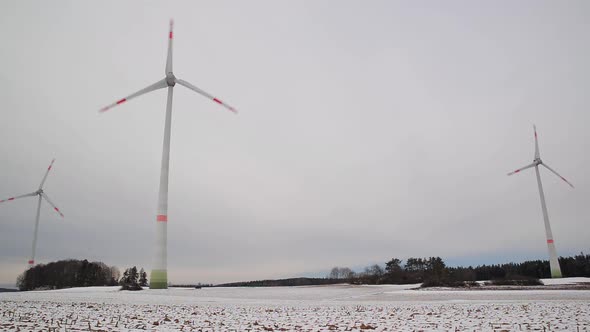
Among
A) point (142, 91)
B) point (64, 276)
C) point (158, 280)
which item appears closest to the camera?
point (158, 280)

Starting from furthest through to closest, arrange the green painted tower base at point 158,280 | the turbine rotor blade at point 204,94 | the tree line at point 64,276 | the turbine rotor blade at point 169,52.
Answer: the tree line at point 64,276 < the turbine rotor blade at point 169,52 < the turbine rotor blade at point 204,94 < the green painted tower base at point 158,280

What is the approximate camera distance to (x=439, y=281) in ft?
226

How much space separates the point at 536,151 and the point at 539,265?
7038cm

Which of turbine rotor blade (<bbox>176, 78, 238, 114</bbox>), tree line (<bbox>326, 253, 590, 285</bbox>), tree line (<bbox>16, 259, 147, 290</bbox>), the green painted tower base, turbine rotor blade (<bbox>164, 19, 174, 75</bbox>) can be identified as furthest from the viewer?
tree line (<bbox>16, 259, 147, 290</bbox>)

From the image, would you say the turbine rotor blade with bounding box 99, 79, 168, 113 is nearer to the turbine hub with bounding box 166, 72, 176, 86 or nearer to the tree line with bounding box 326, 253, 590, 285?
the turbine hub with bounding box 166, 72, 176, 86

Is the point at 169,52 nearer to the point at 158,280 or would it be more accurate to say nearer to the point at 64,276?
the point at 158,280

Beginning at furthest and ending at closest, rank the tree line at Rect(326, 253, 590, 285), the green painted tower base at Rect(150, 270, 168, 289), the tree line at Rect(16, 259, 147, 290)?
the tree line at Rect(16, 259, 147, 290) < the tree line at Rect(326, 253, 590, 285) < the green painted tower base at Rect(150, 270, 168, 289)

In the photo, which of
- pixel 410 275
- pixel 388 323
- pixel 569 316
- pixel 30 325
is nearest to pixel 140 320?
pixel 30 325

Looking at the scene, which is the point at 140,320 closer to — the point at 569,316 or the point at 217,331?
the point at 217,331

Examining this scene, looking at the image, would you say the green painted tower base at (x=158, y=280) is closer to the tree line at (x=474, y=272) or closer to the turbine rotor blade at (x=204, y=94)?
the turbine rotor blade at (x=204, y=94)

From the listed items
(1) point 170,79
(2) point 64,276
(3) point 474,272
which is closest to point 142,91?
(1) point 170,79

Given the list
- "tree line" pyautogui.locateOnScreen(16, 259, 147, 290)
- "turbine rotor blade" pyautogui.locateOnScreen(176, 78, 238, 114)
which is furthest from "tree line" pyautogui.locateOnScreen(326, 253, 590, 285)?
"tree line" pyautogui.locateOnScreen(16, 259, 147, 290)

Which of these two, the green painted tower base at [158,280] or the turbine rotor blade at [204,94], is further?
the turbine rotor blade at [204,94]

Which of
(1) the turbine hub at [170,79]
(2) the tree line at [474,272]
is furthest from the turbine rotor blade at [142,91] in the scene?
(2) the tree line at [474,272]
